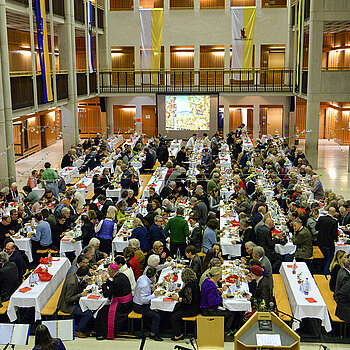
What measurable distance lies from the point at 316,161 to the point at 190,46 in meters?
12.6

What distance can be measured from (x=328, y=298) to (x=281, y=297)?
0.87 m

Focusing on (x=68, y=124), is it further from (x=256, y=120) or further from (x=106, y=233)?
(x=106, y=233)

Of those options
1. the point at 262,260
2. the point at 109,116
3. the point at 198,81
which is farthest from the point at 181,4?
the point at 262,260

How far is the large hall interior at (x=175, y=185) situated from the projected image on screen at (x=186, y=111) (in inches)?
2.7

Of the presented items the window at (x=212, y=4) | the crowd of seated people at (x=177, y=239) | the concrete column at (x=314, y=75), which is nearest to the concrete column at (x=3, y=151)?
the crowd of seated people at (x=177, y=239)

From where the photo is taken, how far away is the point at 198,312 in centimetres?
921

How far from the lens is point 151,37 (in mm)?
30406

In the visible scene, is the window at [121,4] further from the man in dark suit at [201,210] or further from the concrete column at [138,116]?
the man in dark suit at [201,210]

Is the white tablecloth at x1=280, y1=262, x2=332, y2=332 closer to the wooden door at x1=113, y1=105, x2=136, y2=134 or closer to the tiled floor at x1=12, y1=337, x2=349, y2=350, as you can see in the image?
the tiled floor at x1=12, y1=337, x2=349, y2=350

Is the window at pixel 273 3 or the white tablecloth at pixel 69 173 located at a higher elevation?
the window at pixel 273 3

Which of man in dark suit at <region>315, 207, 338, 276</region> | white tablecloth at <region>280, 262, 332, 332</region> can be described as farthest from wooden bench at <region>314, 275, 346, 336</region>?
man in dark suit at <region>315, 207, 338, 276</region>

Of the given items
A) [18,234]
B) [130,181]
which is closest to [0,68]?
[130,181]

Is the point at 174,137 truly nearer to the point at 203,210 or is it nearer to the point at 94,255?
the point at 203,210

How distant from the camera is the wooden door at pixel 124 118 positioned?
108ft
